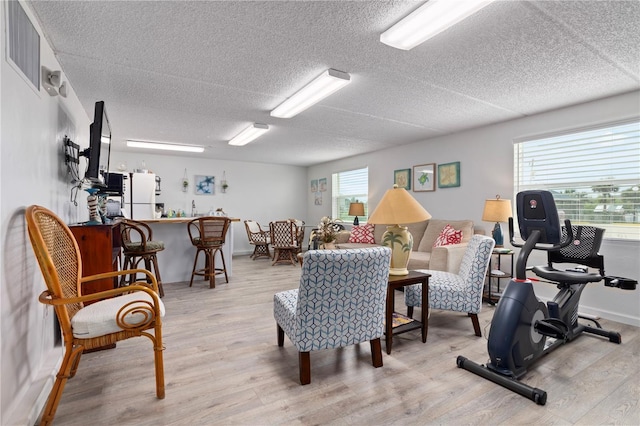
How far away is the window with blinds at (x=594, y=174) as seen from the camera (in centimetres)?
311

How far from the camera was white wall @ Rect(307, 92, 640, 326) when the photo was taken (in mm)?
3111

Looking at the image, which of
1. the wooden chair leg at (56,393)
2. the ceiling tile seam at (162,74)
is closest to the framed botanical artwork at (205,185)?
the ceiling tile seam at (162,74)

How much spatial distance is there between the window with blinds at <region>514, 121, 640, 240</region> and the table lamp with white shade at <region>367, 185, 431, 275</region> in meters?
2.24

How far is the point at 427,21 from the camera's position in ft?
6.12

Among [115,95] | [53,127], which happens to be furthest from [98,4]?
[115,95]

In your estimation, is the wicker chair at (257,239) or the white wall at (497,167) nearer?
the white wall at (497,167)

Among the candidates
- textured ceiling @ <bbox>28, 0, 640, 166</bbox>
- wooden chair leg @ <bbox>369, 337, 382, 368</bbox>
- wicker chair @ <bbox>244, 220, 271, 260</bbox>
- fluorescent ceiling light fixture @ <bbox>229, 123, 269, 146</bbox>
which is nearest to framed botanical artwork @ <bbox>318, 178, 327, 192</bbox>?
wicker chair @ <bbox>244, 220, 271, 260</bbox>

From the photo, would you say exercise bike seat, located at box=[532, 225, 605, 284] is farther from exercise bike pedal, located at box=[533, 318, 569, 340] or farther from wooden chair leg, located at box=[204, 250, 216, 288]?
wooden chair leg, located at box=[204, 250, 216, 288]

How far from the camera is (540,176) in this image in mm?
3814

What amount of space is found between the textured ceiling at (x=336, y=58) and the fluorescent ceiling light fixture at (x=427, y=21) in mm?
65

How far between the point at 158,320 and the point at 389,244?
1.69 metres

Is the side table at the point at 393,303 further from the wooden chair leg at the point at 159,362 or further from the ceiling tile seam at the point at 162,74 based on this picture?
the ceiling tile seam at the point at 162,74

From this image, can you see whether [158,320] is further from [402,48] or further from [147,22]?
[402,48]

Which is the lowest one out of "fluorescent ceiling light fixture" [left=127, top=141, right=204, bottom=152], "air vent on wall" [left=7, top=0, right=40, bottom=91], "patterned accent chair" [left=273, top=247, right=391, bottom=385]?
"patterned accent chair" [left=273, top=247, right=391, bottom=385]
